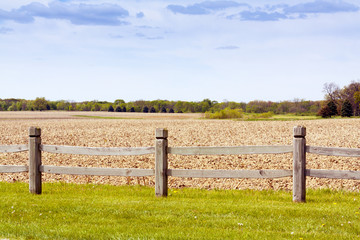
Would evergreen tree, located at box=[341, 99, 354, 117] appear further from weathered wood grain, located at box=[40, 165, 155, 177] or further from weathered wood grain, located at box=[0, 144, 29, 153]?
weathered wood grain, located at box=[0, 144, 29, 153]

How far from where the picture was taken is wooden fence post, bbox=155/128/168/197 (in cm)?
860

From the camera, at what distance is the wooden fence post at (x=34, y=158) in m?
9.47

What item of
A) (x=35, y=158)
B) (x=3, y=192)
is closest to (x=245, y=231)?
(x=35, y=158)

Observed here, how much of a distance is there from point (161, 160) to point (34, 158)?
10.6 feet

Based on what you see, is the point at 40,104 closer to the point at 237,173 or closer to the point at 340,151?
the point at 237,173

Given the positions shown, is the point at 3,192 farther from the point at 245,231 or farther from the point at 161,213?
the point at 245,231

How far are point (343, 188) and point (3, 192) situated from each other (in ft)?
30.5

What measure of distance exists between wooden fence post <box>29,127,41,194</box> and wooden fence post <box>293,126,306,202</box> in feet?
19.6

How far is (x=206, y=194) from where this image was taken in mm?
9438

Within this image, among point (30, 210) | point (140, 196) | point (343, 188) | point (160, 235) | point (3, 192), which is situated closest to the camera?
point (160, 235)

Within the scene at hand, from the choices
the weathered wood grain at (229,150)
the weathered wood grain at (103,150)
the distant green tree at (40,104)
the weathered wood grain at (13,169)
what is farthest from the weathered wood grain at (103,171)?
the distant green tree at (40,104)

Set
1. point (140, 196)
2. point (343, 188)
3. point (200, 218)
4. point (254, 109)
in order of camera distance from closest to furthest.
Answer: point (200, 218)
point (140, 196)
point (343, 188)
point (254, 109)

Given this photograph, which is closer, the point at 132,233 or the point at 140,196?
the point at 132,233

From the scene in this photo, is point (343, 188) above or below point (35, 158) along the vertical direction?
below
